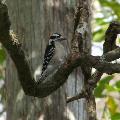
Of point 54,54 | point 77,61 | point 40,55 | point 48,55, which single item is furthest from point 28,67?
point 54,54

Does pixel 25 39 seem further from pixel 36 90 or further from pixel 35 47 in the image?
pixel 36 90

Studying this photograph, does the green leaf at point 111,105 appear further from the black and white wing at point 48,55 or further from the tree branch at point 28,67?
the tree branch at point 28,67

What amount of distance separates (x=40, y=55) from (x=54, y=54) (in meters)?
0.76

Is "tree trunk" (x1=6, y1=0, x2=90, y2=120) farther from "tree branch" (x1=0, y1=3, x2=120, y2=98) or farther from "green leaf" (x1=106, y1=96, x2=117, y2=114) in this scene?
"green leaf" (x1=106, y1=96, x2=117, y2=114)

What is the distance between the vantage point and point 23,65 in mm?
2316

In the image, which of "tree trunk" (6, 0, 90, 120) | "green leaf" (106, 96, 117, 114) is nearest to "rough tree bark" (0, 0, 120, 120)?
"tree trunk" (6, 0, 90, 120)

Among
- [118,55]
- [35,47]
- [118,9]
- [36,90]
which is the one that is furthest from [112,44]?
[118,9]

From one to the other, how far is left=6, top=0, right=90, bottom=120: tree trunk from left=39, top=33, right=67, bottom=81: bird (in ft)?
0.32

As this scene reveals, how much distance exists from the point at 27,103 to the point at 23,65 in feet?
4.60

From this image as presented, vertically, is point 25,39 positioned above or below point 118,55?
below

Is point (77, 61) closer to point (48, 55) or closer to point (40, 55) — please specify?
point (40, 55)

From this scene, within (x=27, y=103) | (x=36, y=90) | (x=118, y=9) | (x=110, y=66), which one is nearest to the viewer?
(x=110, y=66)

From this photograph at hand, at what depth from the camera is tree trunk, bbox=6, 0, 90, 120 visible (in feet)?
12.0

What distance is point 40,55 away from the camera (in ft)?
12.3
